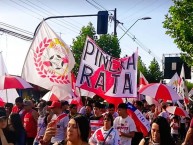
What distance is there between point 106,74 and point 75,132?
596 centimetres

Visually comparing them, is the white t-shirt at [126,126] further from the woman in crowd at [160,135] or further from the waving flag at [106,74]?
the woman in crowd at [160,135]

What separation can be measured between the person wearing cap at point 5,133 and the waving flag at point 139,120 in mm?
2810

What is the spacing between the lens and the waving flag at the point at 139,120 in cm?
837

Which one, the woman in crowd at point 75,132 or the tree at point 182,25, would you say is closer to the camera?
the woman in crowd at point 75,132

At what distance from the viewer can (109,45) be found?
36.5 meters

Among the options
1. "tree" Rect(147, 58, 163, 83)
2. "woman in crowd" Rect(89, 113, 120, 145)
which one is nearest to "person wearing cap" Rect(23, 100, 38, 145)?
"woman in crowd" Rect(89, 113, 120, 145)

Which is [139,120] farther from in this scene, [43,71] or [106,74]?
[43,71]

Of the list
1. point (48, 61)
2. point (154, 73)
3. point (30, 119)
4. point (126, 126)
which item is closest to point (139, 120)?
point (126, 126)

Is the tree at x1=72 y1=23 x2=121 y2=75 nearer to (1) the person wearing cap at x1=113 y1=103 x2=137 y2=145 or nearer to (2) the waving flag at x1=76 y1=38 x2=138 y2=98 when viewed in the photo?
(2) the waving flag at x1=76 y1=38 x2=138 y2=98

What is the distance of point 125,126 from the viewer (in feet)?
27.9

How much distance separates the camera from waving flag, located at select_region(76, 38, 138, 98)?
974cm

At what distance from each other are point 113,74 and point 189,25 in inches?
537

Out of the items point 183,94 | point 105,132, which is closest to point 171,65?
point 183,94

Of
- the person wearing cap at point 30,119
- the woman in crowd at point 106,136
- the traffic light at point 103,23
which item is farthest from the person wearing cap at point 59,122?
the traffic light at point 103,23
